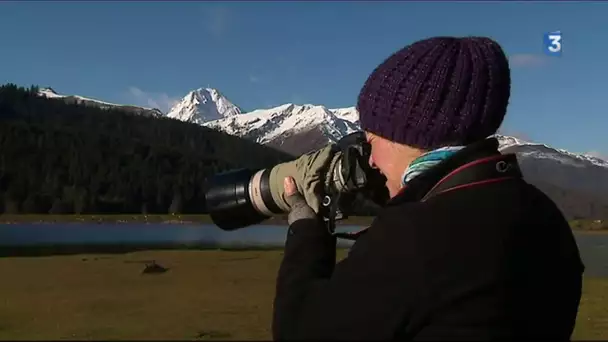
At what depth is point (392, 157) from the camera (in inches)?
56.2

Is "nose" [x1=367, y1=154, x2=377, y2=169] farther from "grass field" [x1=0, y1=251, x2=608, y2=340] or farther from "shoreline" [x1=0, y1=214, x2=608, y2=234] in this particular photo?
"shoreline" [x1=0, y1=214, x2=608, y2=234]

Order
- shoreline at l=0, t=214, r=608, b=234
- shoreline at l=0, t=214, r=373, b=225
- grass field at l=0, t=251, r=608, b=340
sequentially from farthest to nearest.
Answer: shoreline at l=0, t=214, r=373, b=225 < shoreline at l=0, t=214, r=608, b=234 < grass field at l=0, t=251, r=608, b=340

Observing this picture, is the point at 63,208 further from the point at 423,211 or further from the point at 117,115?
the point at 423,211

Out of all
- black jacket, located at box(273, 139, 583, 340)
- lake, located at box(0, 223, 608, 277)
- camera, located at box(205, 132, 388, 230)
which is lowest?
lake, located at box(0, 223, 608, 277)

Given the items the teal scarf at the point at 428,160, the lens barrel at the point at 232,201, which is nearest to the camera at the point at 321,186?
the lens barrel at the point at 232,201

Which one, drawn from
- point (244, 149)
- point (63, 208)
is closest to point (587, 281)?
point (63, 208)

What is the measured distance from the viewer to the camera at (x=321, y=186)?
1701 millimetres

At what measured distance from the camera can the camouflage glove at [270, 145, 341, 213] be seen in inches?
66.1

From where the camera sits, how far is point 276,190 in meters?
1.91

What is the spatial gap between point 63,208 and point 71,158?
1421 cm

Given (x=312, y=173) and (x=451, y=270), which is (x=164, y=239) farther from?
→ (x=451, y=270)

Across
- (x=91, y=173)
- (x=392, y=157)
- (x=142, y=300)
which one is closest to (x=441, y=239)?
(x=392, y=157)

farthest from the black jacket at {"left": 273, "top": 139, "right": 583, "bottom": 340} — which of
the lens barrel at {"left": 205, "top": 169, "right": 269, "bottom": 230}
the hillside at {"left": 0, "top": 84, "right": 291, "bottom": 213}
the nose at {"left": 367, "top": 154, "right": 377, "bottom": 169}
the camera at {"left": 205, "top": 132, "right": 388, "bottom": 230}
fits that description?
the hillside at {"left": 0, "top": 84, "right": 291, "bottom": 213}

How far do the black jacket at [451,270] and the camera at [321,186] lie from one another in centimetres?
34
